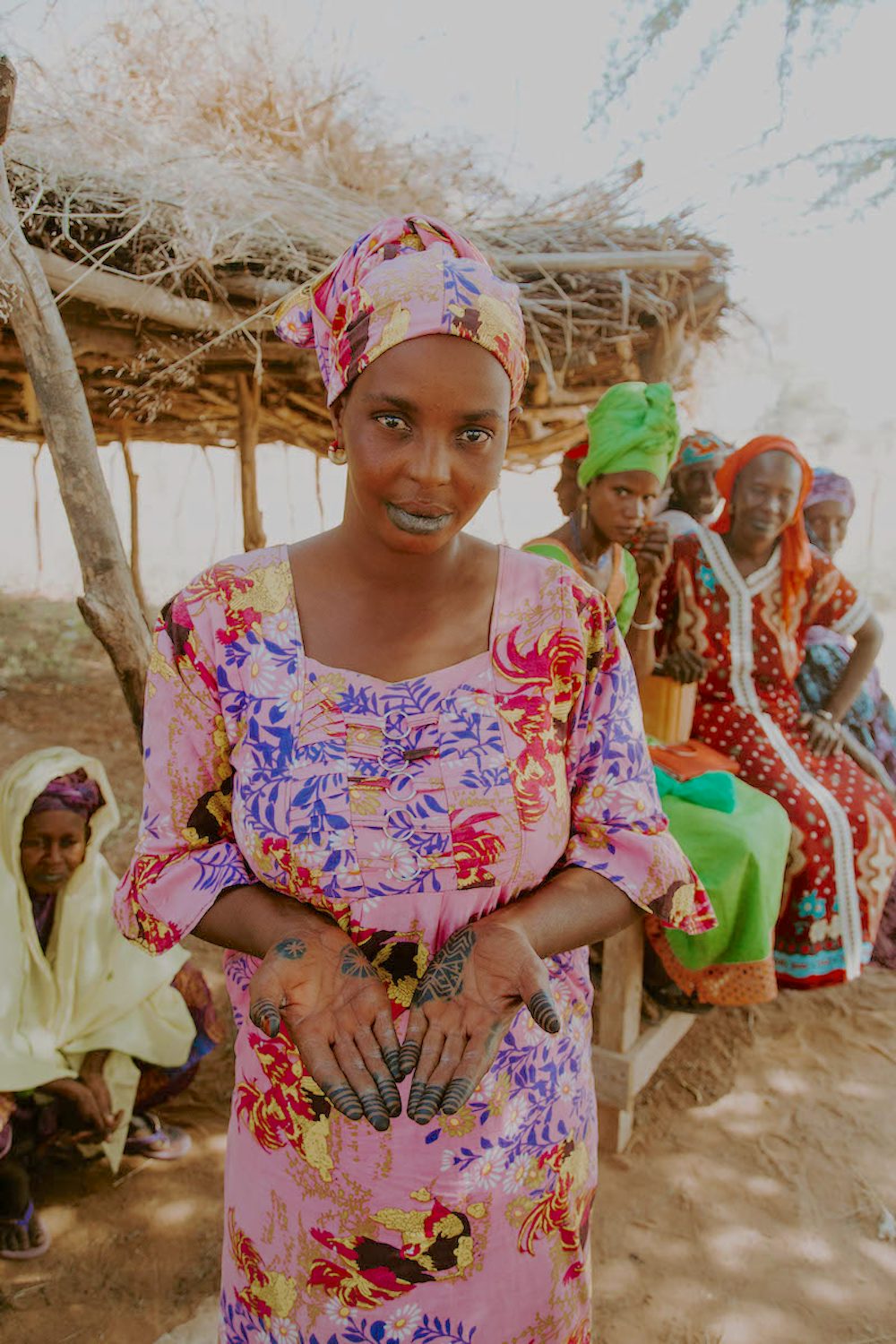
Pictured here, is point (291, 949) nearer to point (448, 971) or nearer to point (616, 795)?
point (448, 971)

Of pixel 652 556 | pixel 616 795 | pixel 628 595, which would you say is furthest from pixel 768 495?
pixel 616 795

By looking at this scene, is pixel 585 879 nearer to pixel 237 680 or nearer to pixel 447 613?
pixel 447 613

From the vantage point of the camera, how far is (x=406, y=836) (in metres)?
1.15

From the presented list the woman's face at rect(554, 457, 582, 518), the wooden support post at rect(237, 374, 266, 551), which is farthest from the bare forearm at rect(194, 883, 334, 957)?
the wooden support post at rect(237, 374, 266, 551)

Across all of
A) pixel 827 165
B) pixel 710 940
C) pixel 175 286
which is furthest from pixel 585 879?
pixel 827 165

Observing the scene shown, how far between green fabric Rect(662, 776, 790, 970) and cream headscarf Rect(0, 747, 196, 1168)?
172 cm

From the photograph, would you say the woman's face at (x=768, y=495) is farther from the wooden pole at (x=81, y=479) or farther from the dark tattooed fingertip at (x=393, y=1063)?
the dark tattooed fingertip at (x=393, y=1063)

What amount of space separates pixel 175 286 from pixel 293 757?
11.2ft

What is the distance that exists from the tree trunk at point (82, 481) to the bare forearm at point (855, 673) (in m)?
2.84

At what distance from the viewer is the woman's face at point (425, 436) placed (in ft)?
3.70

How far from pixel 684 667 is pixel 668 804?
70 cm

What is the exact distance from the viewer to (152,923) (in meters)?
1.24

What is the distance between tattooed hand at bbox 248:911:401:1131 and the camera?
1017mm

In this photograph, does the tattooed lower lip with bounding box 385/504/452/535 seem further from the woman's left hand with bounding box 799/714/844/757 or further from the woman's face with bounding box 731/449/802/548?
the woman's left hand with bounding box 799/714/844/757
